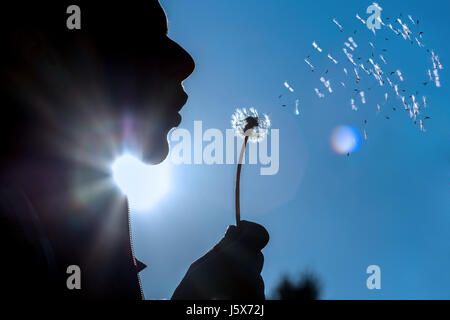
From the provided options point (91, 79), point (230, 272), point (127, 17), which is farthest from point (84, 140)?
point (230, 272)

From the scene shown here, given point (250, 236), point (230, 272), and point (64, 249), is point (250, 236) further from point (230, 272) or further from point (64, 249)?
point (64, 249)

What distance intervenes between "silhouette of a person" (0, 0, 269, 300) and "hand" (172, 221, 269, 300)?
1 cm

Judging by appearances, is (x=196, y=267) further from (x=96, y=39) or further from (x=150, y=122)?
(x=96, y=39)

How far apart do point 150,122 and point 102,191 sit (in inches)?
28.1

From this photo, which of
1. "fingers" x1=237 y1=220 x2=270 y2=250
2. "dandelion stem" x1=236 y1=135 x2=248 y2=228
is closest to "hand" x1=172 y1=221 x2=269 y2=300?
"fingers" x1=237 y1=220 x2=270 y2=250

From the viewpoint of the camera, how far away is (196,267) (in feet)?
12.8

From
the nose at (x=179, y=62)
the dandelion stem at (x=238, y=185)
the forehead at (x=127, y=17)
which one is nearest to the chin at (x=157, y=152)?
the nose at (x=179, y=62)

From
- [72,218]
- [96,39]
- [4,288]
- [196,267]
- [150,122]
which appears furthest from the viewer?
[196,267]

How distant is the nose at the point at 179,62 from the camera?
3.60 m

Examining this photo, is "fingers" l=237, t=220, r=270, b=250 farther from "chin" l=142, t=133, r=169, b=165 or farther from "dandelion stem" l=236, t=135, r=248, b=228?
"chin" l=142, t=133, r=169, b=165

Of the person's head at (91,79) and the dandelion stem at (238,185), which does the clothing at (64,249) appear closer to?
the person's head at (91,79)

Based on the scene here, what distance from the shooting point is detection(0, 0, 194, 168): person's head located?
8.44 ft

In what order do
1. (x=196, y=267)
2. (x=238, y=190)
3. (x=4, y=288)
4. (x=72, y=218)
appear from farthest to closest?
(x=238, y=190) → (x=196, y=267) → (x=72, y=218) → (x=4, y=288)
